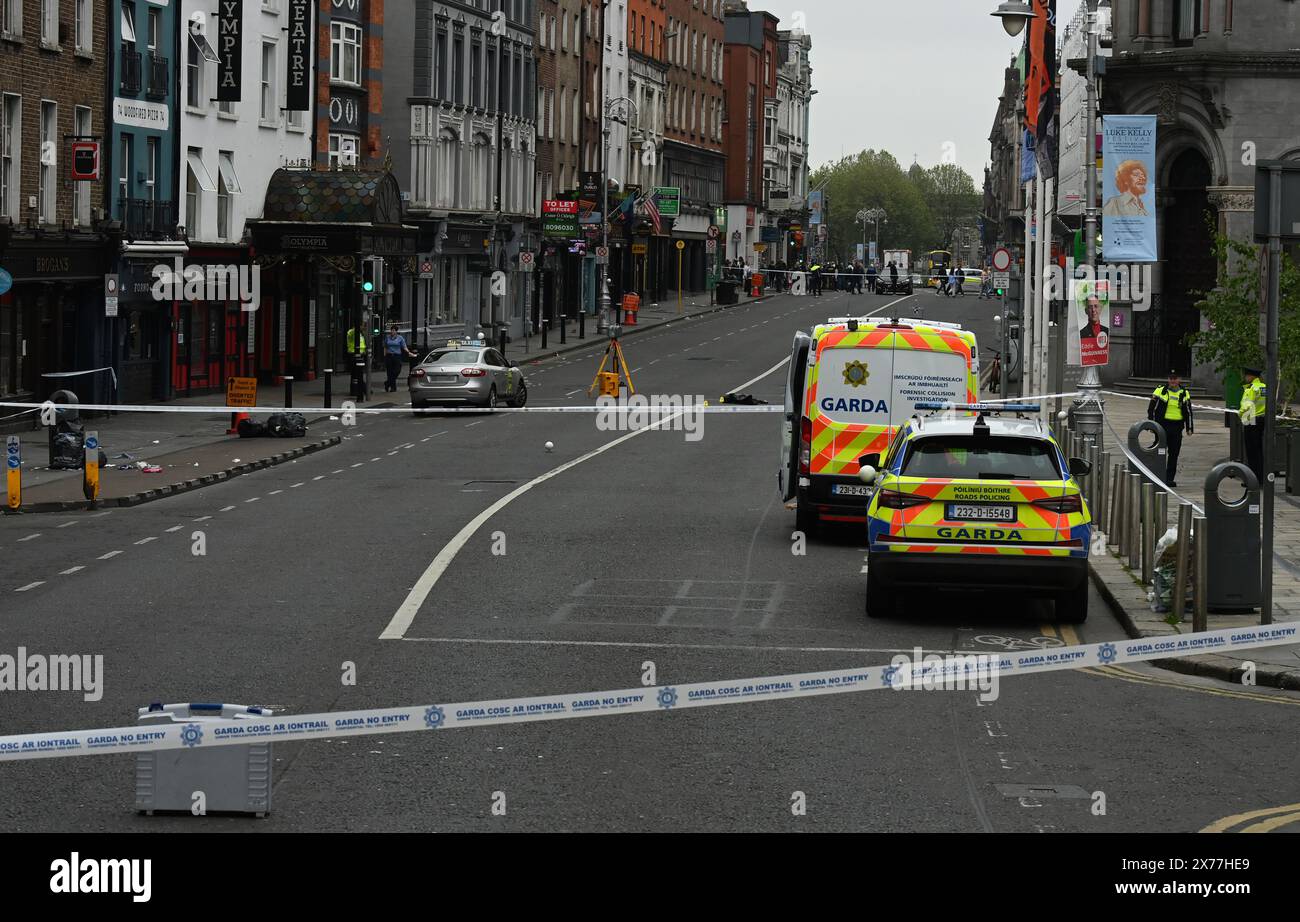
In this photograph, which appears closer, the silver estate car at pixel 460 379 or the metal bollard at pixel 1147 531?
the metal bollard at pixel 1147 531

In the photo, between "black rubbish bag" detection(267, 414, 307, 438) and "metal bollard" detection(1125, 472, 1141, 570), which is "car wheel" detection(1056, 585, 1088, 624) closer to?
"metal bollard" detection(1125, 472, 1141, 570)

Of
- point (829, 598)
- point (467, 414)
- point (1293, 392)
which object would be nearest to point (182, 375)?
point (467, 414)

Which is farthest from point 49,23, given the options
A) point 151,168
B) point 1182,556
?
point 1182,556

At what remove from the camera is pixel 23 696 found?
12.9 m

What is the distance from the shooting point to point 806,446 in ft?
73.3

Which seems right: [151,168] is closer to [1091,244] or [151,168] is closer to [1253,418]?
[1091,244]

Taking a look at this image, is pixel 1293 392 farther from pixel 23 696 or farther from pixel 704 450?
pixel 23 696

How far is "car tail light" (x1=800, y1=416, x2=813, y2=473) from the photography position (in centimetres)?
2223

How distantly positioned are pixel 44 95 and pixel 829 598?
25721mm

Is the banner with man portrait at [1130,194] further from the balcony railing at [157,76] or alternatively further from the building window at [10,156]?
the balcony railing at [157,76]

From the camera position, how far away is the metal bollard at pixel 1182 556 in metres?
16.3

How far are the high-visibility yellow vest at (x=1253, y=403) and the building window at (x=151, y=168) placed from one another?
25387 mm

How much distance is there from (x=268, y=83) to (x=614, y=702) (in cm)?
4128

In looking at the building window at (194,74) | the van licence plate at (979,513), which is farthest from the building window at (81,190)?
the van licence plate at (979,513)
